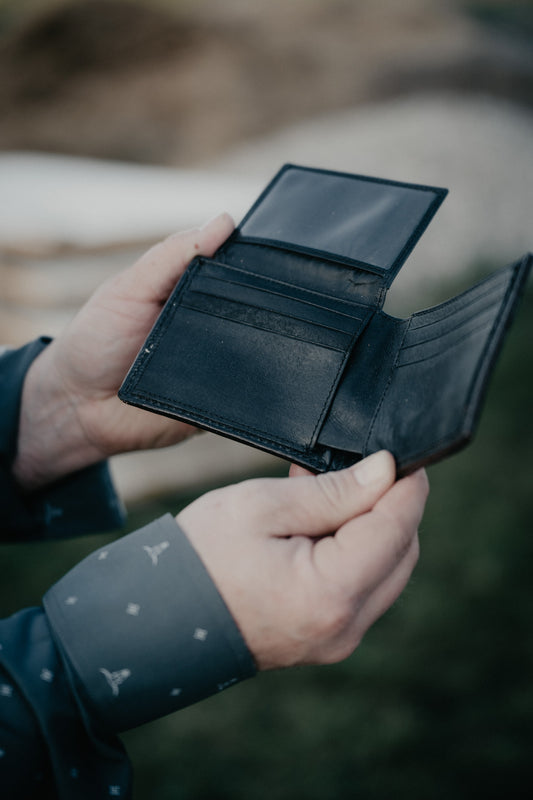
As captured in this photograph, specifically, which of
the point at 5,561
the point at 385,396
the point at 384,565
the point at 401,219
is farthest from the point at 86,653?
the point at 5,561

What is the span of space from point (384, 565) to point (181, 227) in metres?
1.67

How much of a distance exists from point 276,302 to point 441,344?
0.28 metres

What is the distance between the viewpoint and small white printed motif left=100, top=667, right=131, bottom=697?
0.77 meters

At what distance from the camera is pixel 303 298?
42.8 inches

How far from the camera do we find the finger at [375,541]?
798 mm

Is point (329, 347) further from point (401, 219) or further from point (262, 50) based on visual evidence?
point (262, 50)

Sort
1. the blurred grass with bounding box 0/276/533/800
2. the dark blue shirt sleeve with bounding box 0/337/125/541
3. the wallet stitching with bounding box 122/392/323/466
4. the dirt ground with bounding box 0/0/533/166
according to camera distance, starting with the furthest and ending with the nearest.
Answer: the dirt ground with bounding box 0/0/533/166 → the blurred grass with bounding box 0/276/533/800 → the dark blue shirt sleeve with bounding box 0/337/125/541 → the wallet stitching with bounding box 122/392/323/466

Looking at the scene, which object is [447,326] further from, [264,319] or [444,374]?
[264,319]

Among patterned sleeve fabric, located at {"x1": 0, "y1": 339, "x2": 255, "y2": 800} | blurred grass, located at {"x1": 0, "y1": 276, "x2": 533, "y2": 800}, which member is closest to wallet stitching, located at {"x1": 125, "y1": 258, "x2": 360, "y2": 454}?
patterned sleeve fabric, located at {"x1": 0, "y1": 339, "x2": 255, "y2": 800}

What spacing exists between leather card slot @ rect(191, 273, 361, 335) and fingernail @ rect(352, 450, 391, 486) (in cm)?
24

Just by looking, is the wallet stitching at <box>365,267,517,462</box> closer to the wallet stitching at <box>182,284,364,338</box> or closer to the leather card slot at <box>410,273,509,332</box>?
the leather card slot at <box>410,273,509,332</box>

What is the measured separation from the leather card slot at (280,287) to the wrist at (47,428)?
389mm

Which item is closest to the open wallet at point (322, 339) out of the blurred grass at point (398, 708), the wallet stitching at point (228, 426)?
the wallet stitching at point (228, 426)

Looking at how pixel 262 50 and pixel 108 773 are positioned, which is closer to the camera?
pixel 108 773
